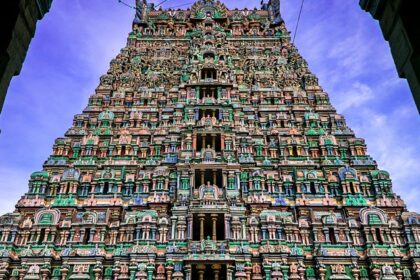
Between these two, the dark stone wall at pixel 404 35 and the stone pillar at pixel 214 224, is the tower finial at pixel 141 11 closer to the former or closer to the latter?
the stone pillar at pixel 214 224

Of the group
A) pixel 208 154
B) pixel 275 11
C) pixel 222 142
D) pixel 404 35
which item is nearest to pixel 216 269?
pixel 208 154

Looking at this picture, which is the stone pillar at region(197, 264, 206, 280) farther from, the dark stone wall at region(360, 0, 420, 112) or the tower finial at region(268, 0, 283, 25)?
the tower finial at region(268, 0, 283, 25)

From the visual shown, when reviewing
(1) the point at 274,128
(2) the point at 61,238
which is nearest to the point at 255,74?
(1) the point at 274,128

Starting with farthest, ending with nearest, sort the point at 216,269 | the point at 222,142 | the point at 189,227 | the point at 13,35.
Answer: the point at 222,142 → the point at 189,227 → the point at 216,269 → the point at 13,35

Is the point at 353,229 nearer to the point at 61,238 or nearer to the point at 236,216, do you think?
the point at 236,216

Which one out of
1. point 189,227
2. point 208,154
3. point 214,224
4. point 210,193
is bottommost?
point 189,227

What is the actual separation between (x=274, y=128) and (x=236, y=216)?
8.08 meters

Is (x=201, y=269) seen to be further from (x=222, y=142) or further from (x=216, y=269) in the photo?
(x=222, y=142)

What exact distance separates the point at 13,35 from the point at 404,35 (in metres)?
5.16

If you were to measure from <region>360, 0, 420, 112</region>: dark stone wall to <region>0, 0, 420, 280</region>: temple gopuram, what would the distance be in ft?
46.7

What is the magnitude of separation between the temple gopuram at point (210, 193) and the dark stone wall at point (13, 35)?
14.2 meters

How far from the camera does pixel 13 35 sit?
528 centimetres

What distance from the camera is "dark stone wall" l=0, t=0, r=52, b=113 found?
516 cm

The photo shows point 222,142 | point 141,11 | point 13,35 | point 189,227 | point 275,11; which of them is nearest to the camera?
point 13,35
